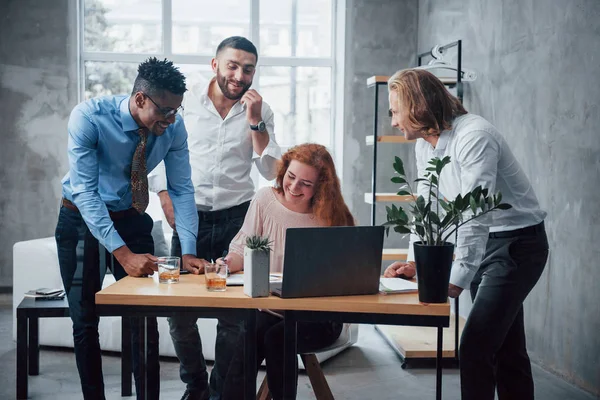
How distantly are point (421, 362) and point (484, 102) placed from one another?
5.80ft

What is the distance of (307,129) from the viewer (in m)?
6.16

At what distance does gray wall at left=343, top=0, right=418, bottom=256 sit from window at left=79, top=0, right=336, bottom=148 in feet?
0.97

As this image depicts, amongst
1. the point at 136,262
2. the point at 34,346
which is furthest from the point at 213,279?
the point at 34,346

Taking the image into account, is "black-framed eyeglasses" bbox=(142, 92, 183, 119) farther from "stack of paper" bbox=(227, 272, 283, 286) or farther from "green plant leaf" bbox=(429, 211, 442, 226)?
"green plant leaf" bbox=(429, 211, 442, 226)

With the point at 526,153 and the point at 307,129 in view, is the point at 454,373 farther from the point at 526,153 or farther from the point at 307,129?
the point at 307,129

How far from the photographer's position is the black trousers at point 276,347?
2.32 metres

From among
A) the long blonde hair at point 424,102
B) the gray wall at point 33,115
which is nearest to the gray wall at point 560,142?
the long blonde hair at point 424,102

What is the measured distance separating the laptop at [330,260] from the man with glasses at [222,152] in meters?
1.06

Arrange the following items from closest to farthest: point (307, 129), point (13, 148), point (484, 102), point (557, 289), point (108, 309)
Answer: point (108, 309) < point (557, 289) < point (484, 102) < point (13, 148) < point (307, 129)

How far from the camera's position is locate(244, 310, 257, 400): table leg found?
6.63 ft

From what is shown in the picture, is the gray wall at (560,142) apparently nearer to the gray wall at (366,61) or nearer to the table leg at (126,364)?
the gray wall at (366,61)

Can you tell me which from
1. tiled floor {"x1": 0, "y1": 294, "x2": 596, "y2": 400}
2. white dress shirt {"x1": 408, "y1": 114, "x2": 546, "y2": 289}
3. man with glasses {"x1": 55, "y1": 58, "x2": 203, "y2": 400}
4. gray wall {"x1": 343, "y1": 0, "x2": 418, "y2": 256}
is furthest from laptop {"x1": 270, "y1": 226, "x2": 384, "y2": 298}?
gray wall {"x1": 343, "y1": 0, "x2": 418, "y2": 256}

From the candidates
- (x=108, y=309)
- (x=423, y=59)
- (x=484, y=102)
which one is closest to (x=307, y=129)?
(x=423, y=59)

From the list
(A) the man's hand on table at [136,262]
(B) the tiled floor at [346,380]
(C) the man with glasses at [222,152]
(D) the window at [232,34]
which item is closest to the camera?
(A) the man's hand on table at [136,262]
